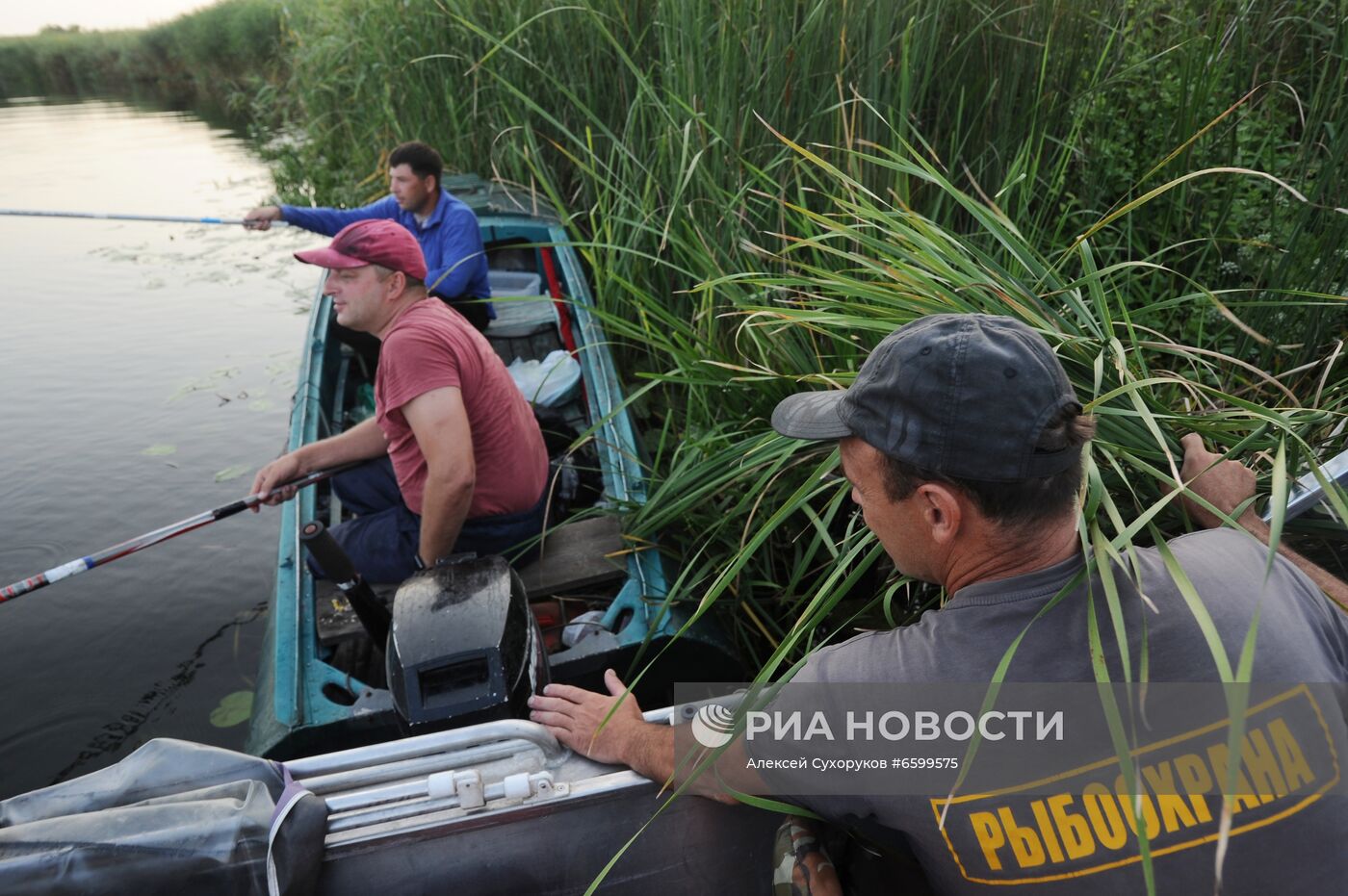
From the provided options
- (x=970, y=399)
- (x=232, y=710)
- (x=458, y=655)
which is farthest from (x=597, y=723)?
(x=232, y=710)

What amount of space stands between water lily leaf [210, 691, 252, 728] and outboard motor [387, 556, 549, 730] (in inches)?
81.0

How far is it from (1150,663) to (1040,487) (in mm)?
299

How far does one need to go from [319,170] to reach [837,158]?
8348mm

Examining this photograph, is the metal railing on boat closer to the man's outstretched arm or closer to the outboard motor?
the outboard motor

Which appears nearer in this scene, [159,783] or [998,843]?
[998,843]

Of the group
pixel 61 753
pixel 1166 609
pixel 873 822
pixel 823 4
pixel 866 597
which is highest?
pixel 823 4

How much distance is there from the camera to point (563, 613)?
3080 millimetres

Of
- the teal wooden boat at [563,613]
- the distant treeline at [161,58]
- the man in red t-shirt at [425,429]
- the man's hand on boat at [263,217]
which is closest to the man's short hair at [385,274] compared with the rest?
the man in red t-shirt at [425,429]

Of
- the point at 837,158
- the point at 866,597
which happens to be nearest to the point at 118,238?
the point at 837,158

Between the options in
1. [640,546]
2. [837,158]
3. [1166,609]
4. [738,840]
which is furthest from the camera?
[837,158]

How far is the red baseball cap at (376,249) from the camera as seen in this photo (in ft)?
10.1

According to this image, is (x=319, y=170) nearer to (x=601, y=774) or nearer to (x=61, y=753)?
(x=61, y=753)

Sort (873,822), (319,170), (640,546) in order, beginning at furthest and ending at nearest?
1. (319,170)
2. (640,546)
3. (873,822)

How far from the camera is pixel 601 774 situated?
5.93ft
